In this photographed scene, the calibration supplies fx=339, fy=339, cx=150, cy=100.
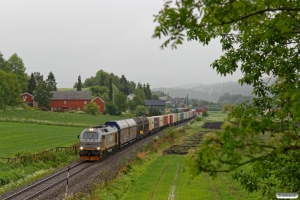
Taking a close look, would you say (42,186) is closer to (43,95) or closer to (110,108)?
(43,95)

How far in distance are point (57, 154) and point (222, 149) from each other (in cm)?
3116

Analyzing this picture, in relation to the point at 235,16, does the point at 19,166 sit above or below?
below

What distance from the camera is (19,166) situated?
93.5 feet

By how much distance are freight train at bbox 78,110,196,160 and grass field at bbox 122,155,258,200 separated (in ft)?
21.5

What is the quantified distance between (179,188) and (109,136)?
14735 millimetres

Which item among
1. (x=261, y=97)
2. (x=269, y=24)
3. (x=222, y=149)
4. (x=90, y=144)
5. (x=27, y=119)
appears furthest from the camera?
(x=27, y=119)

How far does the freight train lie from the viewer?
31.9 m

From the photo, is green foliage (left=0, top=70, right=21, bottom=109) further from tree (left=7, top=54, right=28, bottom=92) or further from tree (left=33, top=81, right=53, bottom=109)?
tree (left=7, top=54, right=28, bottom=92)

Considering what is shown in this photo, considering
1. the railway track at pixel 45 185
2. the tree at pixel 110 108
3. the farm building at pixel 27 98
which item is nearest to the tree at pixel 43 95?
the farm building at pixel 27 98

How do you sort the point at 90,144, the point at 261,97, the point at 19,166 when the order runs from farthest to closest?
the point at 90,144
the point at 19,166
the point at 261,97

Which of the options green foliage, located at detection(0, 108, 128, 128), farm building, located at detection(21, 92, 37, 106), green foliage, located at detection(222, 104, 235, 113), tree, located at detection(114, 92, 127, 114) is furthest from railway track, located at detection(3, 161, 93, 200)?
farm building, located at detection(21, 92, 37, 106)

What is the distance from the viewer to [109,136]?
3456 centimetres

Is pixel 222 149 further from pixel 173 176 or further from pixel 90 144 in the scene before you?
pixel 90 144

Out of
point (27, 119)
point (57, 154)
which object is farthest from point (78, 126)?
point (57, 154)
